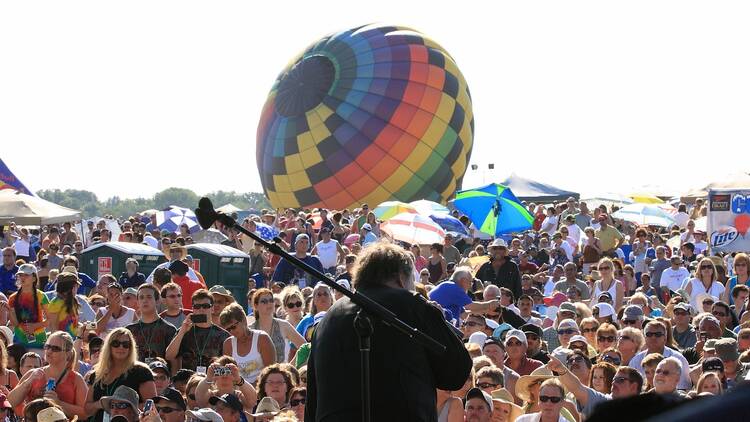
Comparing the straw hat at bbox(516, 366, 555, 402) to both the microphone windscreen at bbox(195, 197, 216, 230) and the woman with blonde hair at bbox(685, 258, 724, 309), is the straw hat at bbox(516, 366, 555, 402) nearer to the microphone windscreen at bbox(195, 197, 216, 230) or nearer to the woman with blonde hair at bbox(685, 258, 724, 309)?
the microphone windscreen at bbox(195, 197, 216, 230)

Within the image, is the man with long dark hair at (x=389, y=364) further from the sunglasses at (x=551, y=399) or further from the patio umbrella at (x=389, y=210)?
the patio umbrella at (x=389, y=210)

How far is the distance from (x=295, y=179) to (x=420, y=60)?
16.6ft

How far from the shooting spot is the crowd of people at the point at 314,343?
271 inches

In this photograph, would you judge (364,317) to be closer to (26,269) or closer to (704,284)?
(26,269)

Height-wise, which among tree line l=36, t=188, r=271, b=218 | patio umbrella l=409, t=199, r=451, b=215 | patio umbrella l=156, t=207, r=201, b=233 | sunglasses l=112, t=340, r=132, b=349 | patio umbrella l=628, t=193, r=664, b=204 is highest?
sunglasses l=112, t=340, r=132, b=349

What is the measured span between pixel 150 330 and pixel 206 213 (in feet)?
18.4

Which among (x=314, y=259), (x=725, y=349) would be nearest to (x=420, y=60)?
(x=314, y=259)

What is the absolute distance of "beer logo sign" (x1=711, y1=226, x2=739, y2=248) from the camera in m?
15.0

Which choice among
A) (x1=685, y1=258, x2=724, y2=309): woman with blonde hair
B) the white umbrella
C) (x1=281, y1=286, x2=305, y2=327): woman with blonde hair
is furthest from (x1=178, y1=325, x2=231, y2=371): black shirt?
the white umbrella

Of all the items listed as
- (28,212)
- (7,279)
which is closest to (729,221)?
(7,279)

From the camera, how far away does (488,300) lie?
35.8 feet

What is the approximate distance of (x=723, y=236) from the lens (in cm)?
1510

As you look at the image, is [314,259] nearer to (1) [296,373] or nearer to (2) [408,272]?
(1) [296,373]

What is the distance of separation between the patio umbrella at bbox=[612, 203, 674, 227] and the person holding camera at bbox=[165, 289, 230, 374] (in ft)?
61.8
